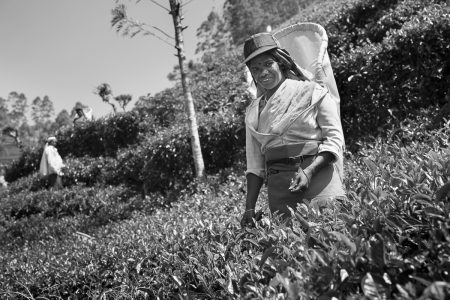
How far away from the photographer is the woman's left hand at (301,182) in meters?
2.28

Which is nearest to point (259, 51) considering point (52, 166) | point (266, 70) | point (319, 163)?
point (266, 70)

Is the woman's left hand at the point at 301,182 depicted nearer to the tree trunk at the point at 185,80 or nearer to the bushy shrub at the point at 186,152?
the tree trunk at the point at 185,80

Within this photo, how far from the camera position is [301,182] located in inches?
90.4

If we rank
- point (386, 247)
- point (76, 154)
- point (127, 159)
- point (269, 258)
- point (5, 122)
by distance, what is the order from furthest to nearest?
1. point (5, 122)
2. point (76, 154)
3. point (127, 159)
4. point (269, 258)
5. point (386, 247)

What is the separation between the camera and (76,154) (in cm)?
1538

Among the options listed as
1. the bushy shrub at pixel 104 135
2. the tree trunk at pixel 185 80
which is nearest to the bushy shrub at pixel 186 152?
the tree trunk at pixel 185 80

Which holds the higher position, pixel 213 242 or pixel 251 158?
pixel 251 158

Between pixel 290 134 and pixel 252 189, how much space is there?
17.8 inches

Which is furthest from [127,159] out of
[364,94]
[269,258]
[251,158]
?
[269,258]

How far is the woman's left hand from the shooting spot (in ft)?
7.47

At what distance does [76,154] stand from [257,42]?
13945 mm

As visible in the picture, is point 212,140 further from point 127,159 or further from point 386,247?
point 386,247

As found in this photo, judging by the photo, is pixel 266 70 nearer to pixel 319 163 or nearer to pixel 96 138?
pixel 319 163

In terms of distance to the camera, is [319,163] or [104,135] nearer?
[319,163]
